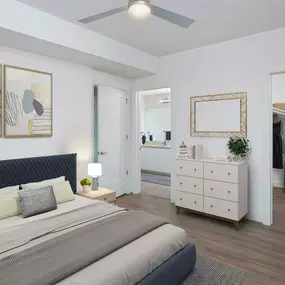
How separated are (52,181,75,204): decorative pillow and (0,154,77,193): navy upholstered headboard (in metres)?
0.40

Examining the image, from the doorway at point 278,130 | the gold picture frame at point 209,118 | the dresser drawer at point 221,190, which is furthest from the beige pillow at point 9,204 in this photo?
the doorway at point 278,130

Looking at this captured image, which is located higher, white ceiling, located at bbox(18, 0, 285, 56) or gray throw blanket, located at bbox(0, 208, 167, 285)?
white ceiling, located at bbox(18, 0, 285, 56)

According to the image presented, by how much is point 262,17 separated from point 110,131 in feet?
10.2

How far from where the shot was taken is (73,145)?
417 centimetres

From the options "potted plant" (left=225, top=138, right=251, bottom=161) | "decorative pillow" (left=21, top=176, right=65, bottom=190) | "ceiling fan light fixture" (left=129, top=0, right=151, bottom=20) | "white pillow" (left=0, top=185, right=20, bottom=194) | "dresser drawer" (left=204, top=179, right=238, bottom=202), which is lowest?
"dresser drawer" (left=204, top=179, right=238, bottom=202)

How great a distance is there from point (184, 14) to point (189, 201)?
274 centimetres

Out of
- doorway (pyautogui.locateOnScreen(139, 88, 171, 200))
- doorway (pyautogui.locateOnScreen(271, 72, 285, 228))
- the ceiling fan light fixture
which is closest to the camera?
the ceiling fan light fixture

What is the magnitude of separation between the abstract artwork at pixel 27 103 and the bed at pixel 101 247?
0.81 m

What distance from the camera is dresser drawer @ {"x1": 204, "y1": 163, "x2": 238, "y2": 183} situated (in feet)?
11.9

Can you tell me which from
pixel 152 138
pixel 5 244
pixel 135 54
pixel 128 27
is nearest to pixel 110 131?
pixel 135 54

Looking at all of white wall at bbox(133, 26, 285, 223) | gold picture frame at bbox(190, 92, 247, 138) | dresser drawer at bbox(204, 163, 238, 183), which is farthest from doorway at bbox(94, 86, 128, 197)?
dresser drawer at bbox(204, 163, 238, 183)

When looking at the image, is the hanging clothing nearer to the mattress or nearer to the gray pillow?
the mattress

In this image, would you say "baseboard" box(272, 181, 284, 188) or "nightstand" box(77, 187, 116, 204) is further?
"baseboard" box(272, 181, 284, 188)

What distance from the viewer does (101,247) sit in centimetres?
197
